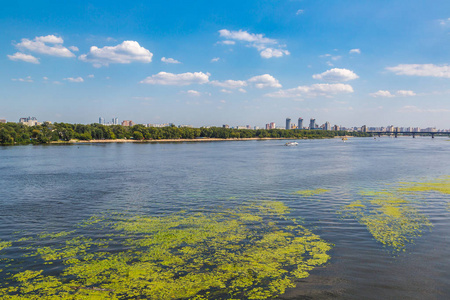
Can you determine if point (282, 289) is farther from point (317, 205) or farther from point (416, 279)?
point (317, 205)

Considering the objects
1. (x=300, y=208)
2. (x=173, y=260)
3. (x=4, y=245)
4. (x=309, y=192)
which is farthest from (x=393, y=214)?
(x=4, y=245)

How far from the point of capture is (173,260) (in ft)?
48.1

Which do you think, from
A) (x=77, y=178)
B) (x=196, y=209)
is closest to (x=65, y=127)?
(x=77, y=178)

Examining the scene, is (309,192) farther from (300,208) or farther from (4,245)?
(4,245)

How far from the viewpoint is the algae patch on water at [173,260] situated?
11.9m

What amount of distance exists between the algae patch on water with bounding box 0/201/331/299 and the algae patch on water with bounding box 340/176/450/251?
4.49 m

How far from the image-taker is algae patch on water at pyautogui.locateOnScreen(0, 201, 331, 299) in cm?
1189

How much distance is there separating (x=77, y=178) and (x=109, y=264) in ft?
115

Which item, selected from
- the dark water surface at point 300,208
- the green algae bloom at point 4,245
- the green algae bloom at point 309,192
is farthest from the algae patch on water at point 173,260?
the green algae bloom at point 309,192

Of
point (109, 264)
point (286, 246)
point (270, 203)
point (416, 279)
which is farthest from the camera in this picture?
point (270, 203)

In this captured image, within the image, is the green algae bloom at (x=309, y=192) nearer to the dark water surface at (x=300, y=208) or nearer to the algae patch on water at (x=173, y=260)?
the dark water surface at (x=300, y=208)

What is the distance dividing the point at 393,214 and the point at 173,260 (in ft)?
57.1

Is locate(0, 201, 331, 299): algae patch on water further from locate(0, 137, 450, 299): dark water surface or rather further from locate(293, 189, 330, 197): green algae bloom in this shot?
locate(293, 189, 330, 197): green algae bloom

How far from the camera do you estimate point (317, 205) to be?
86.9 feet
